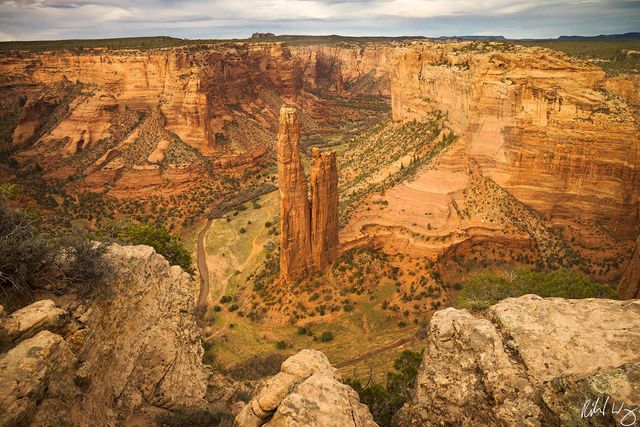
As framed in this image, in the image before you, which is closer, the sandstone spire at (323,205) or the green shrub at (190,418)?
the green shrub at (190,418)

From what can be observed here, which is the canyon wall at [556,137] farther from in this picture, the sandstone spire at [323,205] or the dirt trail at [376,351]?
the dirt trail at [376,351]

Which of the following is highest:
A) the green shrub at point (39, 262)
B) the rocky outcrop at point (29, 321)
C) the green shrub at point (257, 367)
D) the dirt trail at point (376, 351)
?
the green shrub at point (39, 262)

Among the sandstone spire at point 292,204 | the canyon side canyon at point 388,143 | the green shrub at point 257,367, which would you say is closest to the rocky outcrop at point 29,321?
the green shrub at point 257,367

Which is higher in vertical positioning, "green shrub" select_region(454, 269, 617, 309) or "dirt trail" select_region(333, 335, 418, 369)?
"green shrub" select_region(454, 269, 617, 309)

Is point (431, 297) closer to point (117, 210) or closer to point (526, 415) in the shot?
point (526, 415)

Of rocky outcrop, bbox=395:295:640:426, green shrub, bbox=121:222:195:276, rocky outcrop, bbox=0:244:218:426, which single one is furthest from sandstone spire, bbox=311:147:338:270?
rocky outcrop, bbox=395:295:640:426

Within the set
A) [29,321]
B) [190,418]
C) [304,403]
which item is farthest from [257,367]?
[29,321]
